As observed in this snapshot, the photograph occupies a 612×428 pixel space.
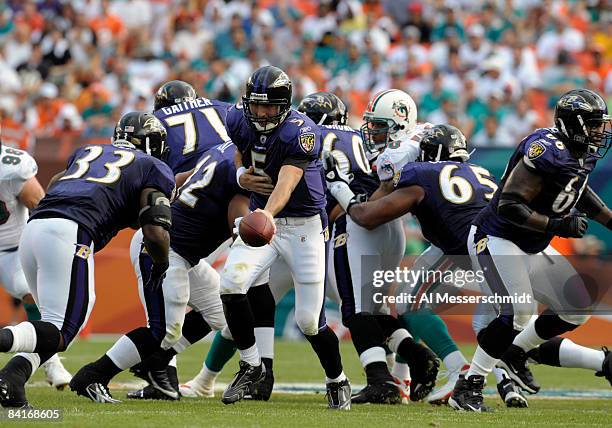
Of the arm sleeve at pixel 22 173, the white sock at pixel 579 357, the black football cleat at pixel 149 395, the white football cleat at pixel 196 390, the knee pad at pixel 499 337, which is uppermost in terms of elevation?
the arm sleeve at pixel 22 173

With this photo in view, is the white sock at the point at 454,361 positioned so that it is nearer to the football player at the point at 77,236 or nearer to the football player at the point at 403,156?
the football player at the point at 403,156

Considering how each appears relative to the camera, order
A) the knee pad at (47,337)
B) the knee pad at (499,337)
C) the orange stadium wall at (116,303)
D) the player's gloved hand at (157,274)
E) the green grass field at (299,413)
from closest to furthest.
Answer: the green grass field at (299,413)
the knee pad at (47,337)
the player's gloved hand at (157,274)
the knee pad at (499,337)
the orange stadium wall at (116,303)

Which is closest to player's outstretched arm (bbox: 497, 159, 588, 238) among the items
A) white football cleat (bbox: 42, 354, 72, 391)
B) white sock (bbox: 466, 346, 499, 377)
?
white sock (bbox: 466, 346, 499, 377)

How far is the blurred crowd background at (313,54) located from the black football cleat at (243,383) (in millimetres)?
6785

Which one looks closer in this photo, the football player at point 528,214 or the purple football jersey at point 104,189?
the purple football jersey at point 104,189

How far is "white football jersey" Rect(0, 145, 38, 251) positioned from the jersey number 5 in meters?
1.19

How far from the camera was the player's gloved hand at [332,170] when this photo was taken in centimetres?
746

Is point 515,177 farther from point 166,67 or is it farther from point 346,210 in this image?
point 166,67

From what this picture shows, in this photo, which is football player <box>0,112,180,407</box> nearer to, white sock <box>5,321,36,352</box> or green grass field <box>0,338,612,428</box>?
white sock <box>5,321,36,352</box>

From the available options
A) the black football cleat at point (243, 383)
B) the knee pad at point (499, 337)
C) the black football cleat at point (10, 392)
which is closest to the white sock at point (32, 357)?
the black football cleat at point (10, 392)

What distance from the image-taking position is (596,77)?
1412 centimetres

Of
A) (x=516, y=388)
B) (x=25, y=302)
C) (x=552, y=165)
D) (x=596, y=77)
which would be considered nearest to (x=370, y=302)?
(x=516, y=388)

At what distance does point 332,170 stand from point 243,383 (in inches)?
66.3

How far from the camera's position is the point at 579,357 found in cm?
703
